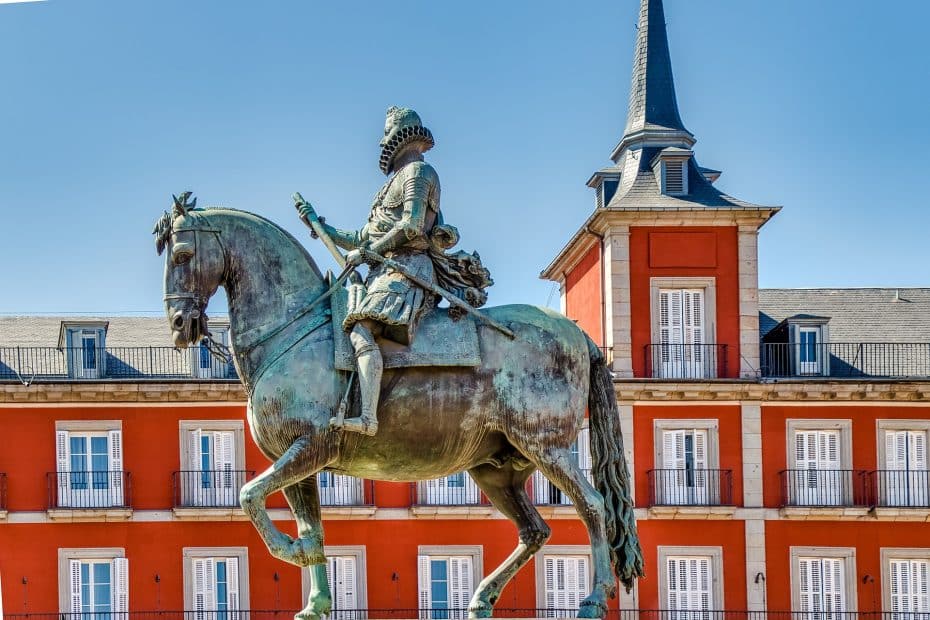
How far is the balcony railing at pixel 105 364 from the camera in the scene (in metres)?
46.5

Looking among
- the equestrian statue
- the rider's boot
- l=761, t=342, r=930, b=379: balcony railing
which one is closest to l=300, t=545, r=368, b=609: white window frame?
l=761, t=342, r=930, b=379: balcony railing

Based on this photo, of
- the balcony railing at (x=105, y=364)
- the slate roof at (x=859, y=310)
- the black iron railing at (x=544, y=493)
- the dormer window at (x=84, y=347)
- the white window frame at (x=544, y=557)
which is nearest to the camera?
the white window frame at (x=544, y=557)

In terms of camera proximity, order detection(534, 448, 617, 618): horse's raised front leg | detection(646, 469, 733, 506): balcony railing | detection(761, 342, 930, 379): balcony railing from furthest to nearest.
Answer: detection(761, 342, 930, 379): balcony railing < detection(646, 469, 733, 506): balcony railing < detection(534, 448, 617, 618): horse's raised front leg

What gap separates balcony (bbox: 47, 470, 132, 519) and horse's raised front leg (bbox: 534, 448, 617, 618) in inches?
1250

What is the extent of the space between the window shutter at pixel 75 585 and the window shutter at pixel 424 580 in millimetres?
7446

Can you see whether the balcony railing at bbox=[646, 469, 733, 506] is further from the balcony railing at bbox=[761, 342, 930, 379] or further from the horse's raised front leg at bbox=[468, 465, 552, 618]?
the horse's raised front leg at bbox=[468, 465, 552, 618]

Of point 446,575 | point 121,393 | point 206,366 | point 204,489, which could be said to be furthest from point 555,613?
point 121,393

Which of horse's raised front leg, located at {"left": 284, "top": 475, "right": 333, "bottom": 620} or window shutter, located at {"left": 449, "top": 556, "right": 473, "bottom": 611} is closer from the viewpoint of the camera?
horse's raised front leg, located at {"left": 284, "top": 475, "right": 333, "bottom": 620}

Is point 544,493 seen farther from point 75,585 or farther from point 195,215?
point 195,215

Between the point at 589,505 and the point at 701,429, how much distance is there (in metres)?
32.0

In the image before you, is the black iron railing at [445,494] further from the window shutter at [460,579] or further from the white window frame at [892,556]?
the white window frame at [892,556]

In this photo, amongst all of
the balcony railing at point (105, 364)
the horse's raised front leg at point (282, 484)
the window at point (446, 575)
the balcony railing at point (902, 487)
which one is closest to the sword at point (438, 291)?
the horse's raised front leg at point (282, 484)

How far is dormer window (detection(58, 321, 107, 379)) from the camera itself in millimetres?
46791

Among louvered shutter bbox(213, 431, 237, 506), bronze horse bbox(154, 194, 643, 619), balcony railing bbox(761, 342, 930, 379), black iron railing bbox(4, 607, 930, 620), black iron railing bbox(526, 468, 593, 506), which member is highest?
balcony railing bbox(761, 342, 930, 379)
